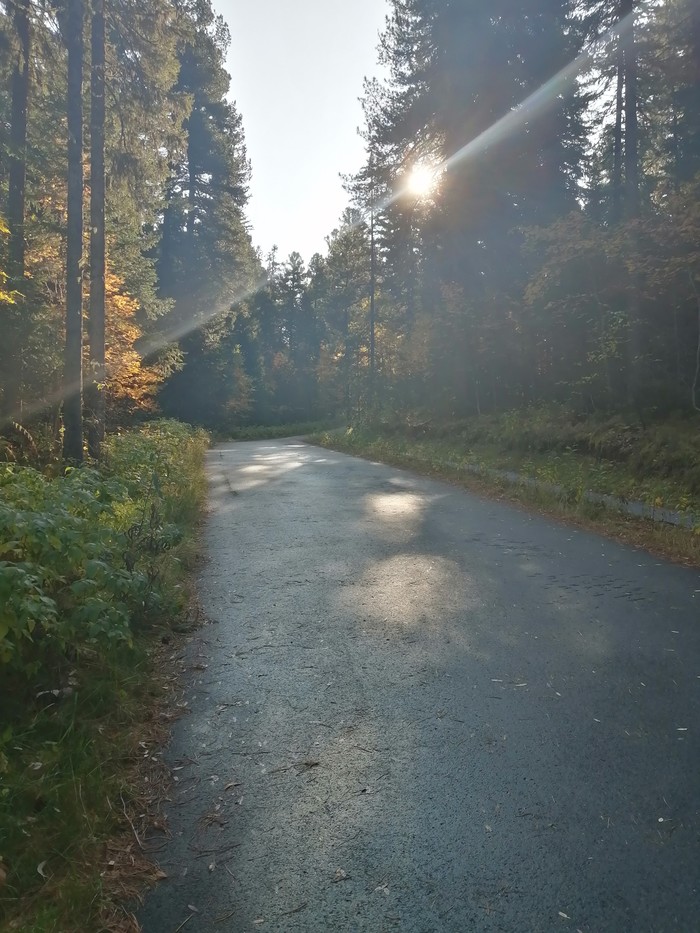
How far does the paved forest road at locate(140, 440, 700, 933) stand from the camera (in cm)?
256

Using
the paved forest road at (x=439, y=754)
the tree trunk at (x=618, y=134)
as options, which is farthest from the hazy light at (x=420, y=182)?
the paved forest road at (x=439, y=754)

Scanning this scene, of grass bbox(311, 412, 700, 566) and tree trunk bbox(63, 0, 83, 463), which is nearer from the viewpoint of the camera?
grass bbox(311, 412, 700, 566)

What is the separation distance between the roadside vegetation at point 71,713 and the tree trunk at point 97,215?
6.95 m

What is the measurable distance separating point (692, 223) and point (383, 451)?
45.5 feet

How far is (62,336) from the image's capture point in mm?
14820

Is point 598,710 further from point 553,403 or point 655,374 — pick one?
point 553,403

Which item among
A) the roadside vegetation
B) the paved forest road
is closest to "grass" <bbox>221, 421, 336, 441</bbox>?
the paved forest road

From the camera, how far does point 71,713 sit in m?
3.76

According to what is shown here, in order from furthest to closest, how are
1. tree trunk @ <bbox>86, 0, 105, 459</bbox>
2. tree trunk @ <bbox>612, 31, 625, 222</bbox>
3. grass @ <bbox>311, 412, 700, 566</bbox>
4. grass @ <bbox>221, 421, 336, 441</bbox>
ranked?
grass @ <bbox>221, 421, 336, 441</bbox> → tree trunk @ <bbox>612, 31, 625, 222</bbox> → tree trunk @ <bbox>86, 0, 105, 459</bbox> → grass @ <bbox>311, 412, 700, 566</bbox>

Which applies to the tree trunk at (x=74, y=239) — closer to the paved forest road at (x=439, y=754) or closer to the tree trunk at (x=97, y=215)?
the tree trunk at (x=97, y=215)

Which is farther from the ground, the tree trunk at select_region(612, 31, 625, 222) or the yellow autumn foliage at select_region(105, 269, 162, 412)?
the tree trunk at select_region(612, 31, 625, 222)

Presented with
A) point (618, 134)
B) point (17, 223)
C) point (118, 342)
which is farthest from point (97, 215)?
point (618, 134)

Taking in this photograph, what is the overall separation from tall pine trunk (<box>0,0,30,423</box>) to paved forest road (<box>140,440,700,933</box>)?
709 cm

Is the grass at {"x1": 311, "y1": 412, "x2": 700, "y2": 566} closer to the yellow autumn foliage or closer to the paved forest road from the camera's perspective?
the paved forest road
